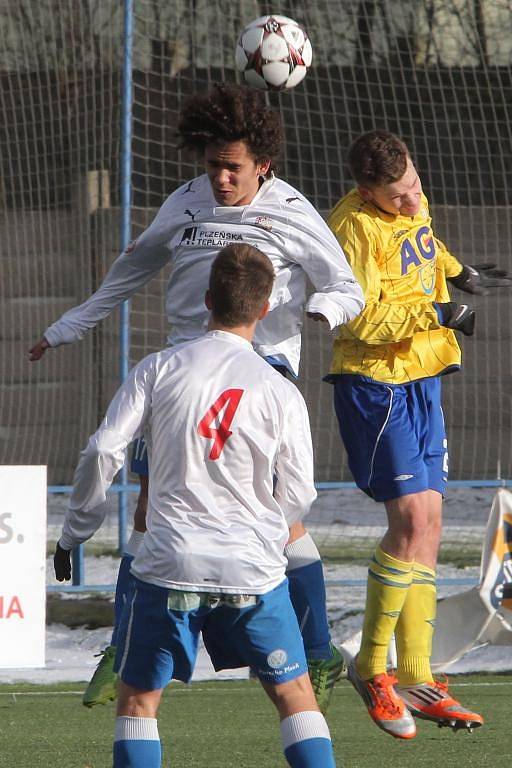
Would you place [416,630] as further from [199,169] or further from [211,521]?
[199,169]

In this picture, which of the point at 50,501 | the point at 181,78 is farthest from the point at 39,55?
the point at 50,501

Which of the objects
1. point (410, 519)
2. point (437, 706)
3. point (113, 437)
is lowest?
point (437, 706)

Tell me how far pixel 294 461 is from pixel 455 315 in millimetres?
1665

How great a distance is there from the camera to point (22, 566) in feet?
20.5

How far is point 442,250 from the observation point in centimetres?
505

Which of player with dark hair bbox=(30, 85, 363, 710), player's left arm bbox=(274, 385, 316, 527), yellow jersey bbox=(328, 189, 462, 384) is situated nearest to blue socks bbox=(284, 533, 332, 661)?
player with dark hair bbox=(30, 85, 363, 710)

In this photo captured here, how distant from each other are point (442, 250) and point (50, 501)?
22.3ft

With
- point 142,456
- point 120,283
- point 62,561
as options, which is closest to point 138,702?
point 62,561

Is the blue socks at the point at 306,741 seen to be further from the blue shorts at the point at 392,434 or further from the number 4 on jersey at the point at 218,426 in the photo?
the blue shorts at the point at 392,434

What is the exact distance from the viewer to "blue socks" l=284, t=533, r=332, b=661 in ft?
14.6

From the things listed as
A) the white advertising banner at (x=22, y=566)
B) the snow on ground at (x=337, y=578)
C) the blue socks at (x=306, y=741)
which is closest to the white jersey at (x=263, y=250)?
the blue socks at (x=306, y=741)

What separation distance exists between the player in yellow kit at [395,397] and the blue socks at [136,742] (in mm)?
1524

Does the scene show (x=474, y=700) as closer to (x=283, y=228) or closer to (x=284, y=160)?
(x=283, y=228)

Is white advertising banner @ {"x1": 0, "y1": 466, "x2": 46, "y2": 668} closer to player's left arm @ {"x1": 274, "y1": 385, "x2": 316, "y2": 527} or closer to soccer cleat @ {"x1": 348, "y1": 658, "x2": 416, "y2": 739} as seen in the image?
soccer cleat @ {"x1": 348, "y1": 658, "x2": 416, "y2": 739}
